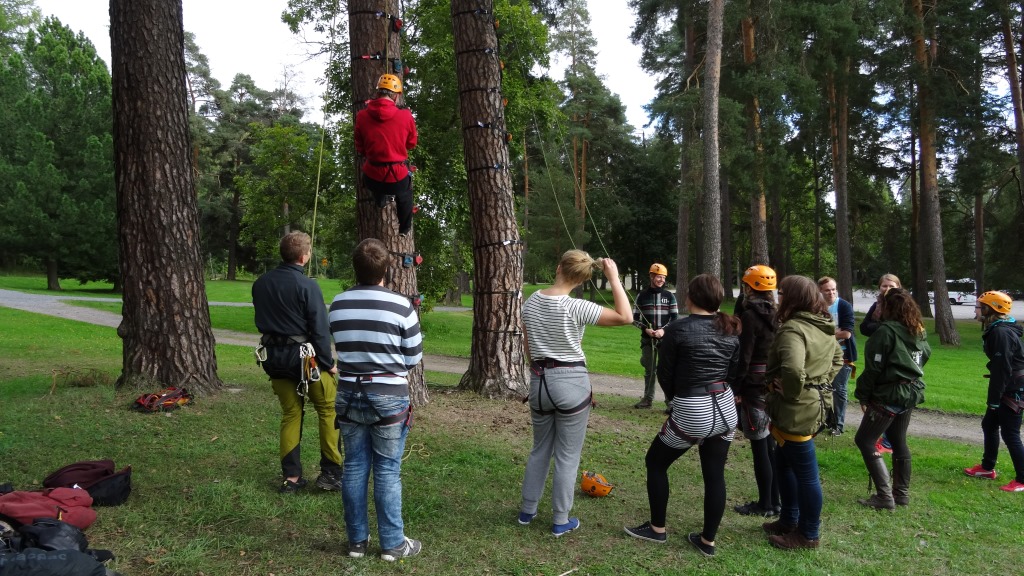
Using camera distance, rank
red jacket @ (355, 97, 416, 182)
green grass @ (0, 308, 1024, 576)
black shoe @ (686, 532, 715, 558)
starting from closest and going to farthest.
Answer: green grass @ (0, 308, 1024, 576)
black shoe @ (686, 532, 715, 558)
red jacket @ (355, 97, 416, 182)

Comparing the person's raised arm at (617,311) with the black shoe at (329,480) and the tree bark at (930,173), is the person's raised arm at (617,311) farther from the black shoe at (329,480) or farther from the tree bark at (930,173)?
the tree bark at (930,173)

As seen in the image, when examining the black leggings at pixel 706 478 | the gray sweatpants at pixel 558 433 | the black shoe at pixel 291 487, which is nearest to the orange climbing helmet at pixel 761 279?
the black leggings at pixel 706 478

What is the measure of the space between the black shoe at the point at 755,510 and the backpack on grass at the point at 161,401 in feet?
18.5

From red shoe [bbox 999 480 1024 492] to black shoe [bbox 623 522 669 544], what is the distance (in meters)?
3.99

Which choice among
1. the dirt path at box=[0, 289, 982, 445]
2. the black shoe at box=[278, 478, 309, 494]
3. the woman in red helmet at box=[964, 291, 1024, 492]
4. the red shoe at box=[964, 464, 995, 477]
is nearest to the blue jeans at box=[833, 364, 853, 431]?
the dirt path at box=[0, 289, 982, 445]

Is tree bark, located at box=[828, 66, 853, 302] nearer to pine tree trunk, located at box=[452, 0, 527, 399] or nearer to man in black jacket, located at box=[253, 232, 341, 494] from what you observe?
pine tree trunk, located at box=[452, 0, 527, 399]

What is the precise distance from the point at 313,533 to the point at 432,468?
150 cm

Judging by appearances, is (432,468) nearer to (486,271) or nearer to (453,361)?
(486,271)

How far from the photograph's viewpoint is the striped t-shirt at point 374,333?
3.69m

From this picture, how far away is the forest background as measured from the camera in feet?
59.4

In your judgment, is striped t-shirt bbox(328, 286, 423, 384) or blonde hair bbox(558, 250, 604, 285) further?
blonde hair bbox(558, 250, 604, 285)

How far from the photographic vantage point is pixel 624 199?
4359 centimetres

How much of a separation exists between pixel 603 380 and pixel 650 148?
34.0 meters

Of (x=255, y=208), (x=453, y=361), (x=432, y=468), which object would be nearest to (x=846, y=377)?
(x=432, y=468)
